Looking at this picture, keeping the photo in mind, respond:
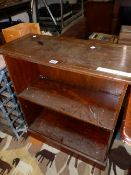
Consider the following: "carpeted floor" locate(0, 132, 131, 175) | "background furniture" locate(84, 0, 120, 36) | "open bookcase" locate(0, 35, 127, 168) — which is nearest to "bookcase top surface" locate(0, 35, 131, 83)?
"open bookcase" locate(0, 35, 127, 168)

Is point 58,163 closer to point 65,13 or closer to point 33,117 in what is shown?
point 33,117

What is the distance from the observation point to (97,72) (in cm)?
73

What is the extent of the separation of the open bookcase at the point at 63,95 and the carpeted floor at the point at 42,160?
0.07 metres

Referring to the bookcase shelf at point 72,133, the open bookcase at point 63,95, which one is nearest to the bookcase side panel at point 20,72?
the open bookcase at point 63,95

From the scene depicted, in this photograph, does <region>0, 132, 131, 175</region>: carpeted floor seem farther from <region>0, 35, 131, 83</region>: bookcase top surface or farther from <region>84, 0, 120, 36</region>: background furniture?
<region>84, 0, 120, 36</region>: background furniture

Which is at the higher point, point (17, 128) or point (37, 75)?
point (37, 75)

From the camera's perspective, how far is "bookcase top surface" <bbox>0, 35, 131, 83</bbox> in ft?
2.55

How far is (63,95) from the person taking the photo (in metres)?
1.16

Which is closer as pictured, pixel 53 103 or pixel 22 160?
pixel 53 103

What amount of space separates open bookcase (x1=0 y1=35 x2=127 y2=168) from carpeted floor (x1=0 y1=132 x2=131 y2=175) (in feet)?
0.24

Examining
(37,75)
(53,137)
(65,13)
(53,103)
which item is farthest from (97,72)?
(65,13)

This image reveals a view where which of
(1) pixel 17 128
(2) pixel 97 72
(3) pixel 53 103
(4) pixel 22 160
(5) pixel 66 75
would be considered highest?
(2) pixel 97 72

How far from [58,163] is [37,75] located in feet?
2.39

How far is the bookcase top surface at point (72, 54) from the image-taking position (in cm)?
78
